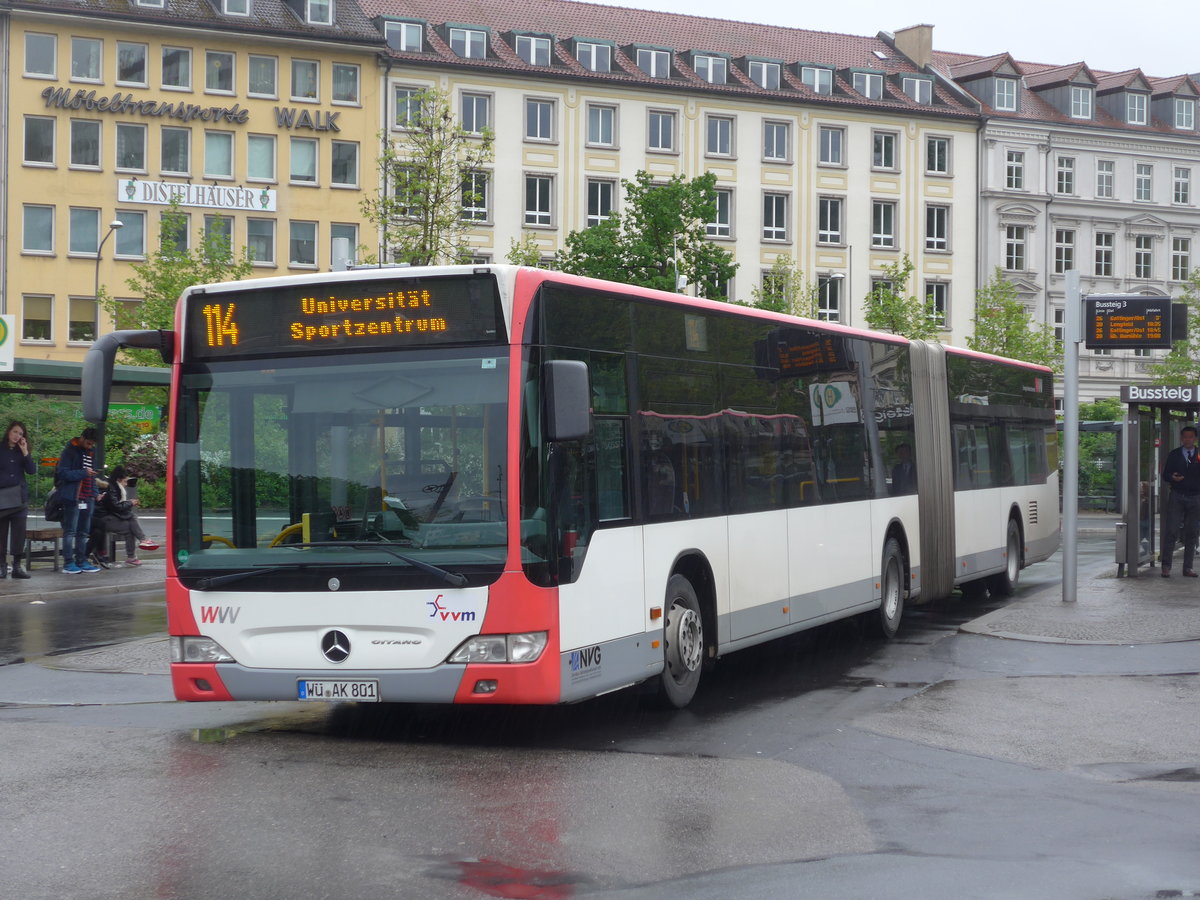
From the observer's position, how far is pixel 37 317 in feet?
195

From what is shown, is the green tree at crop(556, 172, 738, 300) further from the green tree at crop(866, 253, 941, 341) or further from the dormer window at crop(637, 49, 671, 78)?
the dormer window at crop(637, 49, 671, 78)

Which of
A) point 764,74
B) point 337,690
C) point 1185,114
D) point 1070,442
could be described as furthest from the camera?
point 1185,114

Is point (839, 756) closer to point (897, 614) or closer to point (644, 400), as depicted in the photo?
point (644, 400)

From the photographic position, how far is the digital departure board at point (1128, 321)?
61.4 ft

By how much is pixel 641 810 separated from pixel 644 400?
11.1ft

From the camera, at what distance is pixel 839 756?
8844 millimetres

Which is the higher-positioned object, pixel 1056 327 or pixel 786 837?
pixel 1056 327

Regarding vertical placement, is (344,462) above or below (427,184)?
below

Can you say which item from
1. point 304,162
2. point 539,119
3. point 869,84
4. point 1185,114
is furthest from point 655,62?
point 1185,114

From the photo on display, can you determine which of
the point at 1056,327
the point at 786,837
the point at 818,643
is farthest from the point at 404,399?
the point at 1056,327

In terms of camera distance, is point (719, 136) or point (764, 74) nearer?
point (719, 136)

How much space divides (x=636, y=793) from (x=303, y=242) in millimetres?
56212

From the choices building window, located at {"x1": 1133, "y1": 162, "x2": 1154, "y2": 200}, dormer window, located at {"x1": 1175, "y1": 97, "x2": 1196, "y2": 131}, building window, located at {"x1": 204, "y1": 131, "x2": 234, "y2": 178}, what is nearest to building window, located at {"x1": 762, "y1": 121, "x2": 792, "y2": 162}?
building window, located at {"x1": 1133, "y1": 162, "x2": 1154, "y2": 200}

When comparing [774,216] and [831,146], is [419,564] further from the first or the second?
[831,146]
